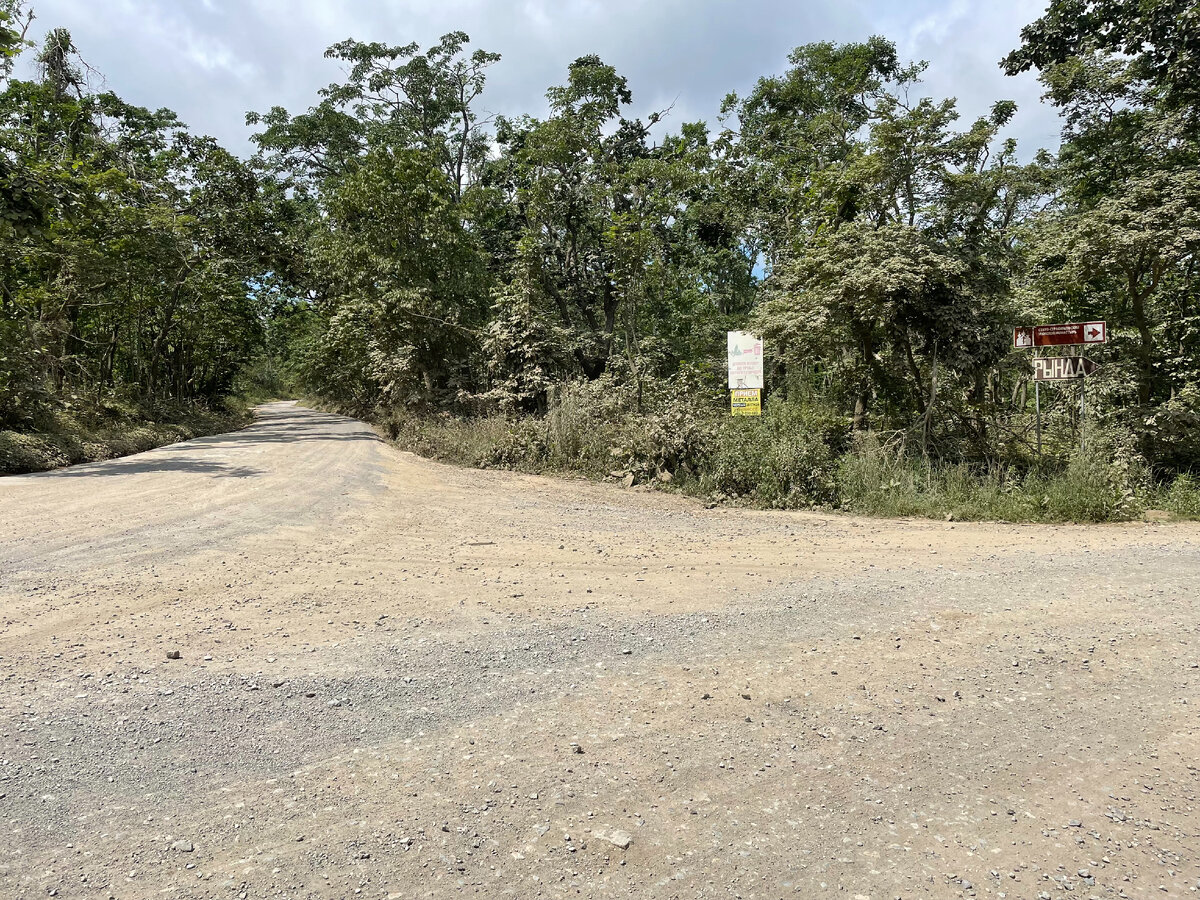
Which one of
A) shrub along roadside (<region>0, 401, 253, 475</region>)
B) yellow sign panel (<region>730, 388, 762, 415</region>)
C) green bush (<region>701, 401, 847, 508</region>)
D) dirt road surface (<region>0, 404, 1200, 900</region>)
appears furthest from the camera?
shrub along roadside (<region>0, 401, 253, 475</region>)

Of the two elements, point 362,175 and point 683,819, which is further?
point 362,175

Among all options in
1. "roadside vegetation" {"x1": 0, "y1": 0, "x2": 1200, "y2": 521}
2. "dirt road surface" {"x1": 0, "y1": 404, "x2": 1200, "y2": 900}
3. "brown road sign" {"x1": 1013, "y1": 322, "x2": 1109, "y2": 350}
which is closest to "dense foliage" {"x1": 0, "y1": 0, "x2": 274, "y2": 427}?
"roadside vegetation" {"x1": 0, "y1": 0, "x2": 1200, "y2": 521}

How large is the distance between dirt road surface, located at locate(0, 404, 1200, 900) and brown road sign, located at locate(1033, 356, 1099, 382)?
393 cm

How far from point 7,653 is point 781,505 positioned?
8477 mm

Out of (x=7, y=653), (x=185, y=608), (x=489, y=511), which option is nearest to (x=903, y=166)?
(x=489, y=511)

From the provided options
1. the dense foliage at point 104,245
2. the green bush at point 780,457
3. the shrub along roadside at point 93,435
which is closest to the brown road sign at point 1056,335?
the green bush at point 780,457

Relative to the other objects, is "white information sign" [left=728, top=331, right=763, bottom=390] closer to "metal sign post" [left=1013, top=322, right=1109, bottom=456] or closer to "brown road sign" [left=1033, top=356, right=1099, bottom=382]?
"metal sign post" [left=1013, top=322, right=1109, bottom=456]

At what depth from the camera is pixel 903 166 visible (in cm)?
1380

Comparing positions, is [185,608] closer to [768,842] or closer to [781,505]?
[768,842]

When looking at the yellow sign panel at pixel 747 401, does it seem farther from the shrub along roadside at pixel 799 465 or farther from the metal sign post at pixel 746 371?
the shrub along roadside at pixel 799 465

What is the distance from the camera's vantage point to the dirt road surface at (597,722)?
264 cm

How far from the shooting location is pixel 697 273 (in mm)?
25656

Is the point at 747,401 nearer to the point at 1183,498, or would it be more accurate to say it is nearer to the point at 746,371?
the point at 746,371

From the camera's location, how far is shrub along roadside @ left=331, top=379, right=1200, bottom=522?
366 inches
